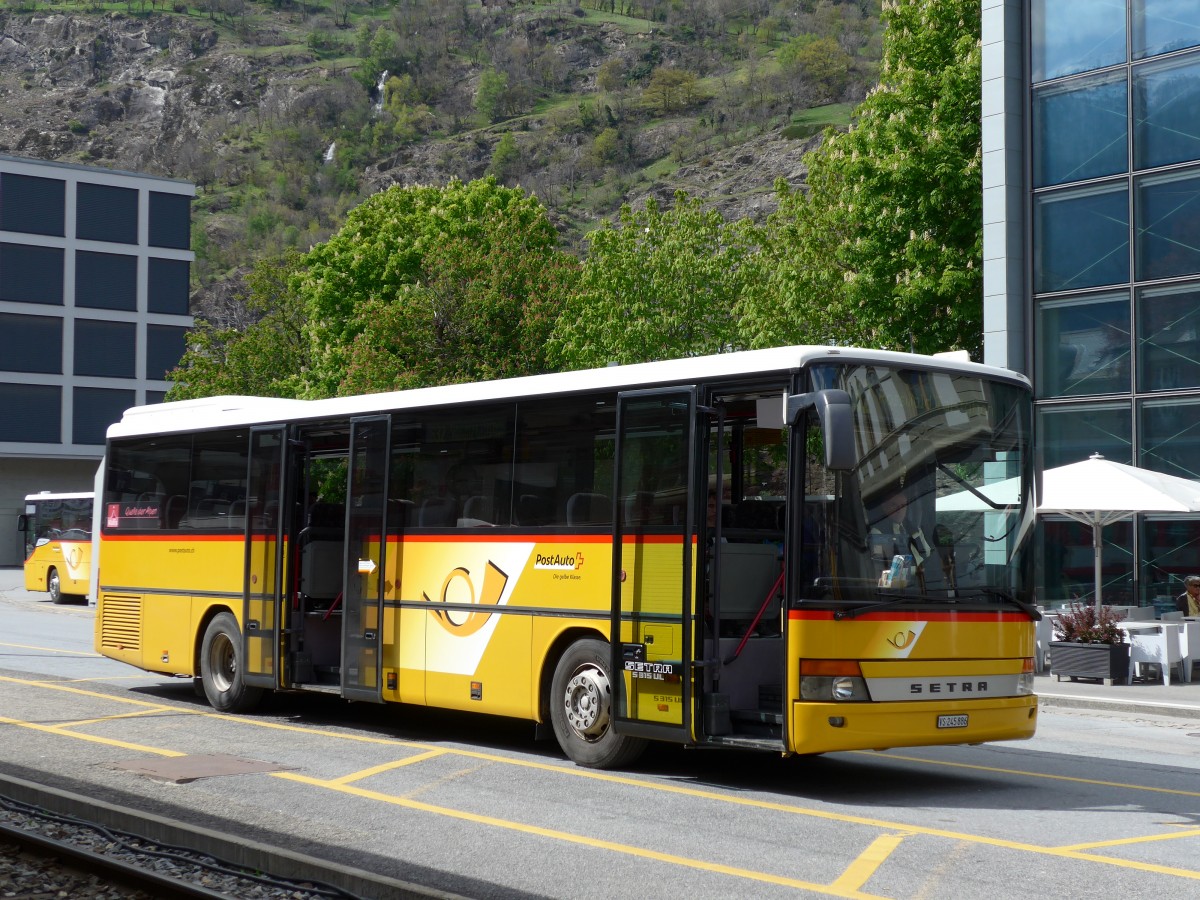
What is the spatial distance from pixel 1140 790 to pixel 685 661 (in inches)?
137

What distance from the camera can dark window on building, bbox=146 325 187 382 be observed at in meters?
80.7

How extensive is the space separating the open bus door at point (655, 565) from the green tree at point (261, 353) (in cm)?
4741

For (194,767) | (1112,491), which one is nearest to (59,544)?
(1112,491)

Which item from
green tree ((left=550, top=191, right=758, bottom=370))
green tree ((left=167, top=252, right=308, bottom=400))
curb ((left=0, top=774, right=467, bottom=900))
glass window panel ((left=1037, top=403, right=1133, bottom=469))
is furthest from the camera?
green tree ((left=167, top=252, right=308, bottom=400))

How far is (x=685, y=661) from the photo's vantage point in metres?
10.7

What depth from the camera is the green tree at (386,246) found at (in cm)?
5187

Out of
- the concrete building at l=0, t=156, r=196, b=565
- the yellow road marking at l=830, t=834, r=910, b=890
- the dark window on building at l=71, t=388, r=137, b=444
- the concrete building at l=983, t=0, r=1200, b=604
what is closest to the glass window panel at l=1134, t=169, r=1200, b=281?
the concrete building at l=983, t=0, r=1200, b=604

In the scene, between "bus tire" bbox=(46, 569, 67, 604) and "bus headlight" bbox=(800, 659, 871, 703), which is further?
"bus tire" bbox=(46, 569, 67, 604)

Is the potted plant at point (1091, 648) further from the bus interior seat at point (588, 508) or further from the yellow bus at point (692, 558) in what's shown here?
the bus interior seat at point (588, 508)

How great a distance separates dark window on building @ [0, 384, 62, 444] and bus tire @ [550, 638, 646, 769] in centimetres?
7000

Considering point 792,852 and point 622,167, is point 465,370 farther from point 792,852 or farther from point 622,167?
point 622,167

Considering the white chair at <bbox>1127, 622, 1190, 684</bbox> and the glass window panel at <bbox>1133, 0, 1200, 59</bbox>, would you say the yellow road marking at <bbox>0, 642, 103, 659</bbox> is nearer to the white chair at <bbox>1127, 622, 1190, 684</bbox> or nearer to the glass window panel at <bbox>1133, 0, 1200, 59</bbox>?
the white chair at <bbox>1127, 622, 1190, 684</bbox>

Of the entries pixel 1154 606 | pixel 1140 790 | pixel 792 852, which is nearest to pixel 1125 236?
pixel 1154 606

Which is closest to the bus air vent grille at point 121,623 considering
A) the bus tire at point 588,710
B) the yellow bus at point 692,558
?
the yellow bus at point 692,558
